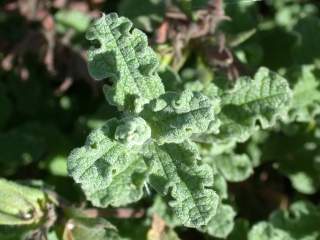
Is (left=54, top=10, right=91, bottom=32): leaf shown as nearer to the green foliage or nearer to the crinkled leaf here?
the green foliage

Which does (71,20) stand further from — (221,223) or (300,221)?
(300,221)

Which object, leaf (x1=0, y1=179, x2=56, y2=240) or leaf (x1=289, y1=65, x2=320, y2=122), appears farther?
leaf (x1=289, y1=65, x2=320, y2=122)

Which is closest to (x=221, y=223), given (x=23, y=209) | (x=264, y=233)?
(x=264, y=233)

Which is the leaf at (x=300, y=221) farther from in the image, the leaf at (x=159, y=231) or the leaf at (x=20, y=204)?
the leaf at (x=20, y=204)

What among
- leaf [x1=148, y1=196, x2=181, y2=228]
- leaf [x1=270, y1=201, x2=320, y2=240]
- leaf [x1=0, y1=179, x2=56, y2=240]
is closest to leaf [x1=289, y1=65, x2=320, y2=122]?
leaf [x1=270, y1=201, x2=320, y2=240]

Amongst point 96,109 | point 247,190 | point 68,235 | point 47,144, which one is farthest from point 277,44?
point 68,235

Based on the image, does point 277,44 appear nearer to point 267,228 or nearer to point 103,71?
point 267,228

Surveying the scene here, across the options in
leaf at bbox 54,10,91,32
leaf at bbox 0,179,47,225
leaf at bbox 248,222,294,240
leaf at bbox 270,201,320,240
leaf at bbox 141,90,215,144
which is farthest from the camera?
leaf at bbox 54,10,91,32

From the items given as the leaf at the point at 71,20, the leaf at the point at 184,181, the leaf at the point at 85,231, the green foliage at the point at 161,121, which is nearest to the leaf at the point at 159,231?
the green foliage at the point at 161,121
